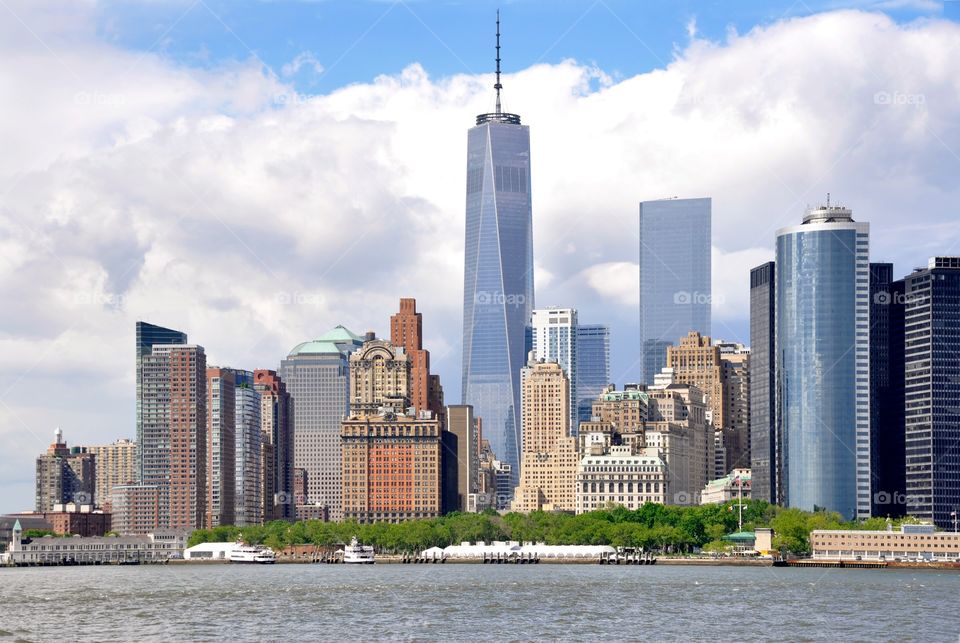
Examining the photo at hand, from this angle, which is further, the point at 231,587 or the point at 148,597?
the point at 231,587

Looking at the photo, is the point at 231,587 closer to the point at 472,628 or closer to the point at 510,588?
the point at 510,588

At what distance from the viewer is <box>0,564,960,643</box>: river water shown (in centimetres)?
12575

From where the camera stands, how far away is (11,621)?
137 metres

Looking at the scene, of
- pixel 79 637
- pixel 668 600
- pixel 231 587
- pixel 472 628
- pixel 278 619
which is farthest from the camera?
pixel 231 587

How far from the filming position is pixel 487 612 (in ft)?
479

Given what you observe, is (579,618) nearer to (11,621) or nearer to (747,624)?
(747,624)

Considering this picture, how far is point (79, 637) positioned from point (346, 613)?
1101 inches

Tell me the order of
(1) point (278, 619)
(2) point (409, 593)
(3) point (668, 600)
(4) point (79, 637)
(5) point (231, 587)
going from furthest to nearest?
(5) point (231, 587), (2) point (409, 593), (3) point (668, 600), (1) point (278, 619), (4) point (79, 637)

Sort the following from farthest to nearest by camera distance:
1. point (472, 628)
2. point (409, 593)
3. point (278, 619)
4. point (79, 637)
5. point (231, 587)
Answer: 1. point (231, 587)
2. point (409, 593)
3. point (278, 619)
4. point (472, 628)
5. point (79, 637)

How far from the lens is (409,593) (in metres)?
176

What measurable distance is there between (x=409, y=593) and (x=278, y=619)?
127 feet

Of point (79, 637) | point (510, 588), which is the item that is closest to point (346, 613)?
point (79, 637)

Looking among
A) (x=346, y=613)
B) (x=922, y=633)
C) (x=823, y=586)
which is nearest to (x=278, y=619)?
(x=346, y=613)

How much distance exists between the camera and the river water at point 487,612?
12575cm
